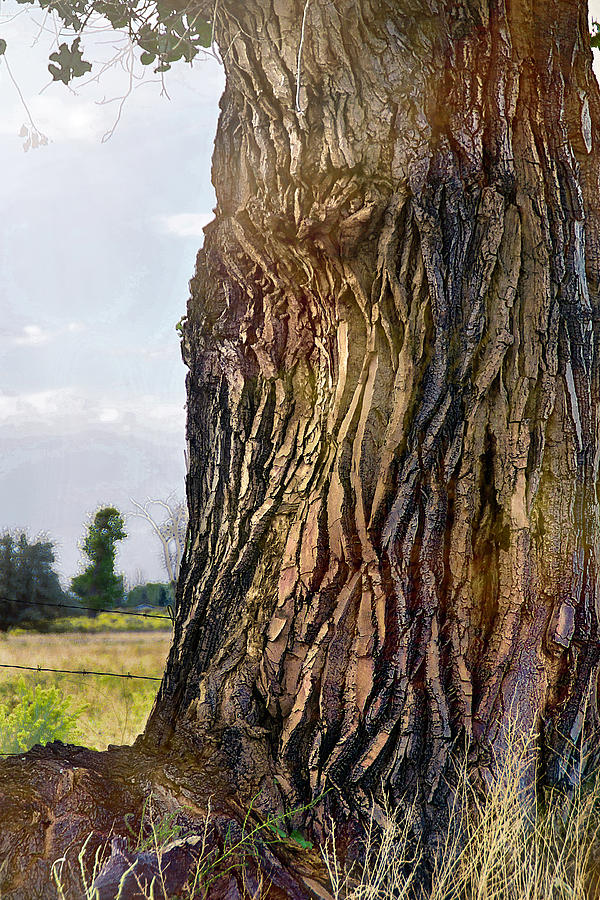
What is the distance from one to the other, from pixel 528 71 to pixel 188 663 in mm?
2440

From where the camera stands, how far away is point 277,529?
7.23 ft

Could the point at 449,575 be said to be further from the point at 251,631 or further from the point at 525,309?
the point at 525,309

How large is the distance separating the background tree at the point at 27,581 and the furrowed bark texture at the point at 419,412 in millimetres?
7763

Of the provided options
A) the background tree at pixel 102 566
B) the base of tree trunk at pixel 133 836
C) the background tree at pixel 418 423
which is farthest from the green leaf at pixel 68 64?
the background tree at pixel 102 566

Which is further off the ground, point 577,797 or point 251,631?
point 251,631

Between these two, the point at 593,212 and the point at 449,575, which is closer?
the point at 449,575

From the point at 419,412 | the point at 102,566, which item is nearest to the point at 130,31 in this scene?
the point at 419,412

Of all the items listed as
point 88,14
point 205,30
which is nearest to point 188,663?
point 205,30

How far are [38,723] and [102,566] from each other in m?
4.48

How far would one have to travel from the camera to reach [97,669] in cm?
846

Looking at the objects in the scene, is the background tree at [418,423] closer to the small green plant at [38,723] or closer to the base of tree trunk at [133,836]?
the base of tree trunk at [133,836]

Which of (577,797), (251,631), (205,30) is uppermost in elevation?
(205,30)

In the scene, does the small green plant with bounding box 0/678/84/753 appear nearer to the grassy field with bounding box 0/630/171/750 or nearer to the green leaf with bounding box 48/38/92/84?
the grassy field with bounding box 0/630/171/750

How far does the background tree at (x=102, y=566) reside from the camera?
8.20m
